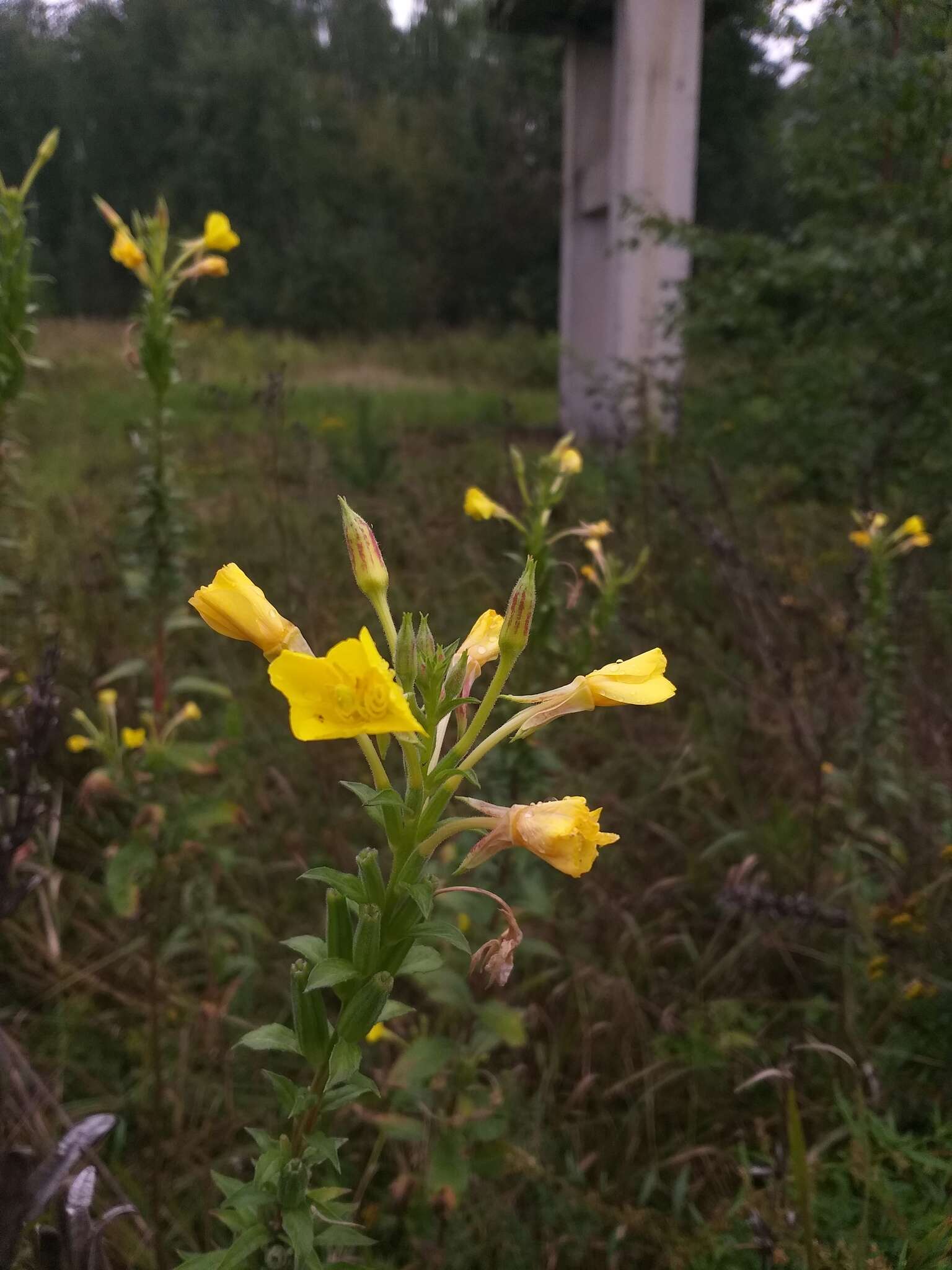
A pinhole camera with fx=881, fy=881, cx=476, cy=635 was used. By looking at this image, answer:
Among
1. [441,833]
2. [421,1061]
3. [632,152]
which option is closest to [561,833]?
[441,833]

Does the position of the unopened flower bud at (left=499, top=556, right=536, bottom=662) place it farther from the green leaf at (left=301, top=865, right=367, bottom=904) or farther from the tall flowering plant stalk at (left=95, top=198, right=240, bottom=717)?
the tall flowering plant stalk at (left=95, top=198, right=240, bottom=717)

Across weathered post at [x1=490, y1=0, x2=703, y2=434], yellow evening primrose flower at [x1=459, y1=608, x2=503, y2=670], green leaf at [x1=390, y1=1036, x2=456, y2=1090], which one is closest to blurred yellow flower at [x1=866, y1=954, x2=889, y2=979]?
green leaf at [x1=390, y1=1036, x2=456, y2=1090]

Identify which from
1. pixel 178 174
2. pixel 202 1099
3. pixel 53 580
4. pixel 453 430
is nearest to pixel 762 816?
pixel 202 1099

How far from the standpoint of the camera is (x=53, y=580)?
368cm

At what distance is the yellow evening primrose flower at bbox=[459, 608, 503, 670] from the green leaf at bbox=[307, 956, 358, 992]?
0.31m

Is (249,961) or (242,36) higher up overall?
(242,36)

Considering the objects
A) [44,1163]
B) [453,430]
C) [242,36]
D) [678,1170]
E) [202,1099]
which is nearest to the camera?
[44,1163]

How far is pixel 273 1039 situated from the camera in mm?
867

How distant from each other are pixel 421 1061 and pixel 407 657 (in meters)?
1.14

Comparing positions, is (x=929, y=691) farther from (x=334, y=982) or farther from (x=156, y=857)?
(x=334, y=982)

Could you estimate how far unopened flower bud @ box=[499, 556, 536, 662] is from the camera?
0.81 m

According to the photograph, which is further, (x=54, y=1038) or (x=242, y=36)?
(x=242, y=36)

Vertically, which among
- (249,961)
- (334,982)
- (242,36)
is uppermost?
(242,36)

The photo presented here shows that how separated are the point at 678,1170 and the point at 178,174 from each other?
11.7 m
